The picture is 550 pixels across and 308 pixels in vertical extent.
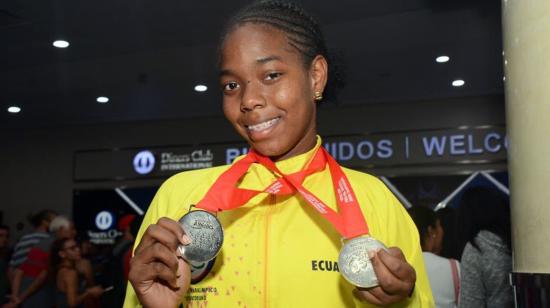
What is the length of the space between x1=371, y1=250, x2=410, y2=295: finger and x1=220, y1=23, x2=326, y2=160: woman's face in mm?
342

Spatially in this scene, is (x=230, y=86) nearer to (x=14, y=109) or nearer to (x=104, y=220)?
(x=14, y=109)

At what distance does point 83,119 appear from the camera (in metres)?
10.8

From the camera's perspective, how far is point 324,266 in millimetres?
1261

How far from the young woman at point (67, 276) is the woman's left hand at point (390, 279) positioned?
5104mm

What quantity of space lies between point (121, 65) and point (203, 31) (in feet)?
4.96

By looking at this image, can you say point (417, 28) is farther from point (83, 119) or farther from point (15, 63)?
point (83, 119)

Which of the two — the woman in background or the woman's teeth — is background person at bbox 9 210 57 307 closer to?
the woman in background

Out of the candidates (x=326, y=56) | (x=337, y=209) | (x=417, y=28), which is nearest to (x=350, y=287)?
(x=337, y=209)

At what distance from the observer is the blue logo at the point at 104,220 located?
10.8 metres

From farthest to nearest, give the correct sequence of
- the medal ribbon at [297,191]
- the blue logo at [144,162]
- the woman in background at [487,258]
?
the blue logo at [144,162]
the woman in background at [487,258]
the medal ribbon at [297,191]

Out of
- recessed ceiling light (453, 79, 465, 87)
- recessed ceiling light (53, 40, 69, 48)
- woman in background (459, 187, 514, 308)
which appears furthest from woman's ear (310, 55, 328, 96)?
recessed ceiling light (453, 79, 465, 87)

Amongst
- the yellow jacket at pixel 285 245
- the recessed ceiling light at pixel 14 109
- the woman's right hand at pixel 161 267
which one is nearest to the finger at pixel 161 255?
the woman's right hand at pixel 161 267

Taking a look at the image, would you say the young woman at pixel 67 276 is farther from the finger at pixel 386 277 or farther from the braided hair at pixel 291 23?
the finger at pixel 386 277

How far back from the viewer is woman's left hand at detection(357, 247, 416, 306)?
1.11 meters
